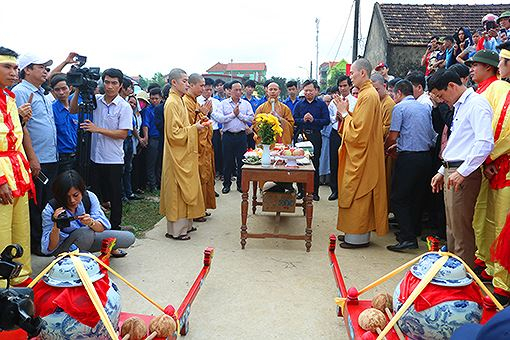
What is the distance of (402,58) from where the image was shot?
1395cm

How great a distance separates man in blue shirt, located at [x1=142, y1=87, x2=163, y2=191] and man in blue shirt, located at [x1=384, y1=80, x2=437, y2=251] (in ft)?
12.6

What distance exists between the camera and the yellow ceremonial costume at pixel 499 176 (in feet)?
9.98

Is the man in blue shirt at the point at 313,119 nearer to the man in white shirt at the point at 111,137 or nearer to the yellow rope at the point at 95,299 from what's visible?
the man in white shirt at the point at 111,137

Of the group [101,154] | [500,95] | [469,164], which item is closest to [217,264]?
Result: [101,154]

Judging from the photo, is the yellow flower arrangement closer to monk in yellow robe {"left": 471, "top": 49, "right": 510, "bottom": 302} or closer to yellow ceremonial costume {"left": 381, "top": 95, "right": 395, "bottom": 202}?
yellow ceremonial costume {"left": 381, "top": 95, "right": 395, "bottom": 202}

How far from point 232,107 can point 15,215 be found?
453 cm

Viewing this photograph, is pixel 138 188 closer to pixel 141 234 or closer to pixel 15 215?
pixel 141 234

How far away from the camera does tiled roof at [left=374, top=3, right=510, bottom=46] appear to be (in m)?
14.3

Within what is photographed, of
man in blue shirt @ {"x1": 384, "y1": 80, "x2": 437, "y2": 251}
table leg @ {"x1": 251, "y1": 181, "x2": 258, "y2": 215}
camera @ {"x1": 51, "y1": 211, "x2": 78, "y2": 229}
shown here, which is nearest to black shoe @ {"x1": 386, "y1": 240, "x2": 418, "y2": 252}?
man in blue shirt @ {"x1": 384, "y1": 80, "x2": 437, "y2": 251}

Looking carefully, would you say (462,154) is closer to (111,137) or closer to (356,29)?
(111,137)

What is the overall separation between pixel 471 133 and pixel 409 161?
1.29 meters

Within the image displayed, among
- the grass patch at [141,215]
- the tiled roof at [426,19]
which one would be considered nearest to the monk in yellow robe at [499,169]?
the grass patch at [141,215]

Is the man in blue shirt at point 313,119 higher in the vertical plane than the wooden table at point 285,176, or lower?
higher

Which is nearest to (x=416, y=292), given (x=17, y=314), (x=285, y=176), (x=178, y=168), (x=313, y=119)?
(x=17, y=314)
